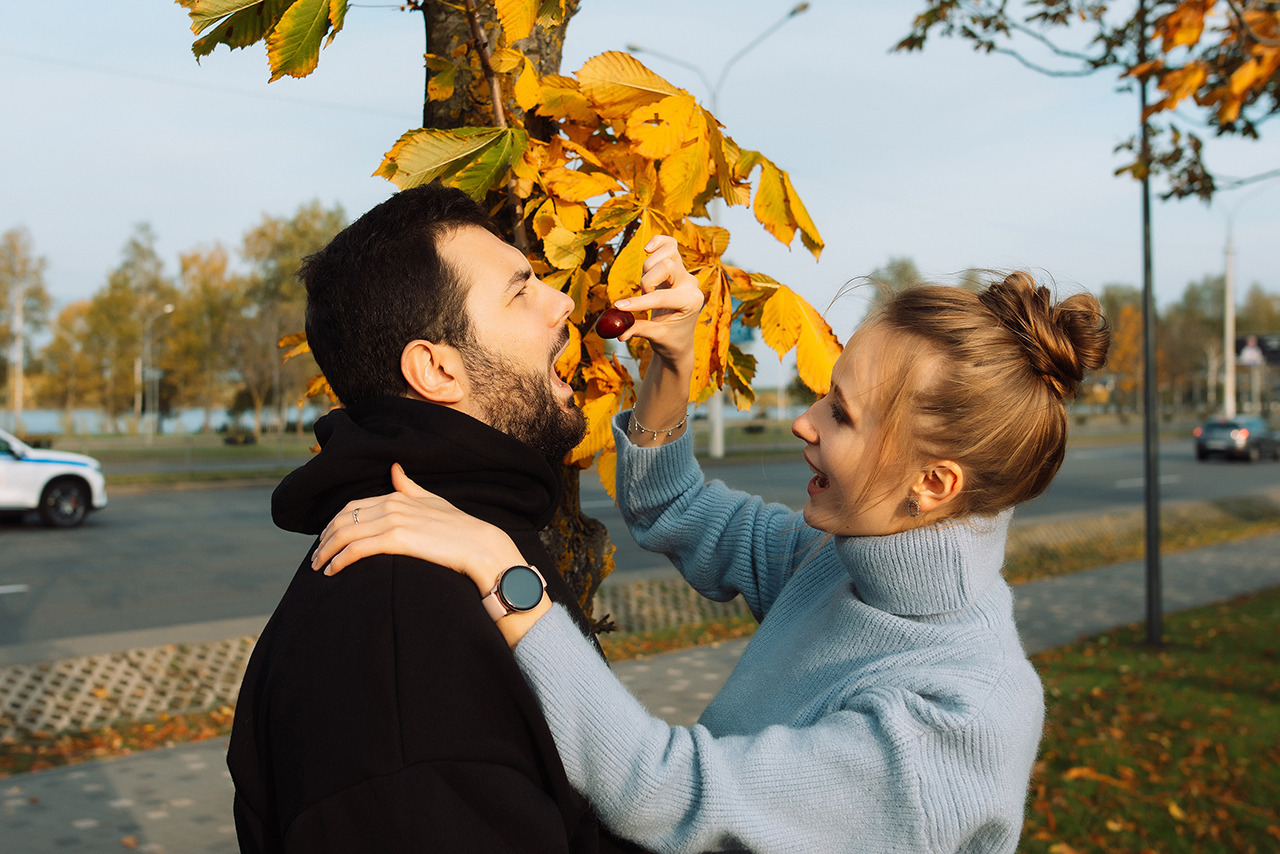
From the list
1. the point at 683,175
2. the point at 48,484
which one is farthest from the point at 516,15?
the point at 48,484

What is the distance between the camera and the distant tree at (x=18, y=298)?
35.7 m

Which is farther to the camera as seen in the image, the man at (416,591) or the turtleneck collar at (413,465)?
the turtleneck collar at (413,465)

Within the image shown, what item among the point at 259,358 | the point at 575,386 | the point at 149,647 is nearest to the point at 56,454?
the point at 149,647

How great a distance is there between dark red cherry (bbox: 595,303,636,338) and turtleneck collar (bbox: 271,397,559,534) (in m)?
0.26

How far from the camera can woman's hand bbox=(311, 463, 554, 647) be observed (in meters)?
1.30

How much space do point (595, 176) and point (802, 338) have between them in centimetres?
51

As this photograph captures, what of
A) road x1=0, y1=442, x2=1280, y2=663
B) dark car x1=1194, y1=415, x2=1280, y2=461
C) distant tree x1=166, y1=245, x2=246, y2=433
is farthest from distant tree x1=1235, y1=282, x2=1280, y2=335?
distant tree x1=166, y1=245, x2=246, y2=433

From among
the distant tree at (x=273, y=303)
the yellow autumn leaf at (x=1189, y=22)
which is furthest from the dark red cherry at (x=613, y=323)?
the distant tree at (x=273, y=303)

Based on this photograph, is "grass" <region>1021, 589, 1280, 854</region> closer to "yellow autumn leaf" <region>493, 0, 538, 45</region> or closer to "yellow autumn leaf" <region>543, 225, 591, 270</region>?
"yellow autumn leaf" <region>543, 225, 591, 270</region>

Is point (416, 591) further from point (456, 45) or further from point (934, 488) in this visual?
point (456, 45)

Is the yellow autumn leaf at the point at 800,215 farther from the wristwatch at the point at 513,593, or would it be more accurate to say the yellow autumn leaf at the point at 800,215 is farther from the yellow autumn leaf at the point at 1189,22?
the yellow autumn leaf at the point at 1189,22

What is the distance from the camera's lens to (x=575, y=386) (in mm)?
2064

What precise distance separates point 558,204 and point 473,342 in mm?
378

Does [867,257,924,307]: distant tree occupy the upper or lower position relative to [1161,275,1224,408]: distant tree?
lower
